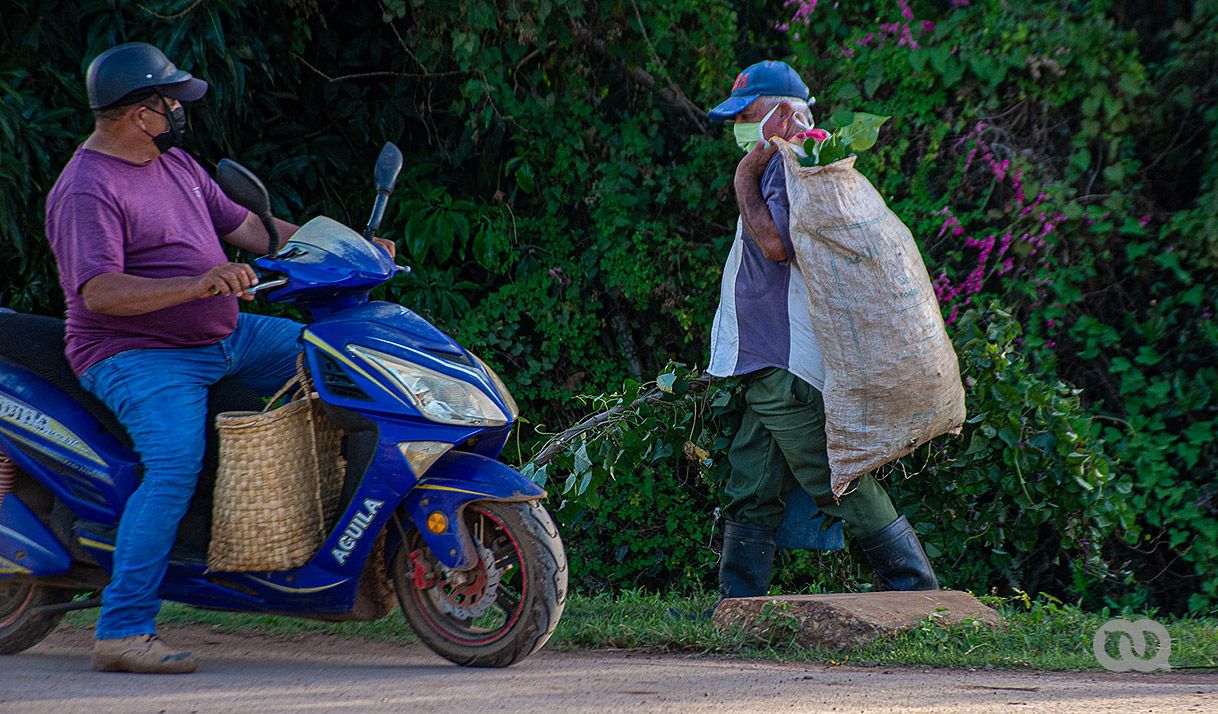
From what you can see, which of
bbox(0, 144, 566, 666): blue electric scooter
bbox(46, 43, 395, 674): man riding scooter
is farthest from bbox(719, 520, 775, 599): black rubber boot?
bbox(46, 43, 395, 674): man riding scooter

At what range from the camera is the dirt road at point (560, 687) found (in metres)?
3.33

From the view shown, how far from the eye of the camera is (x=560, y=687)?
3605 millimetres

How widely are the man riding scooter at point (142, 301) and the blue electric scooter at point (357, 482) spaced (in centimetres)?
15

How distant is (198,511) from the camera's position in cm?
412

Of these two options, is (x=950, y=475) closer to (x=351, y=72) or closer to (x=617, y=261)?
(x=617, y=261)

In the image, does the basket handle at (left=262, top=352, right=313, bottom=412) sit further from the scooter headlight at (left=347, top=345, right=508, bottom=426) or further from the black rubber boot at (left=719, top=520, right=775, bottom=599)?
the black rubber boot at (left=719, top=520, right=775, bottom=599)

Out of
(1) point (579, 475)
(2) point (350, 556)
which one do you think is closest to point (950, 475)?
(1) point (579, 475)

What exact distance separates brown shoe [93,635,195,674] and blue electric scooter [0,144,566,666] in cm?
20

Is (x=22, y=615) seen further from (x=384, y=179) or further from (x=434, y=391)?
(x=384, y=179)

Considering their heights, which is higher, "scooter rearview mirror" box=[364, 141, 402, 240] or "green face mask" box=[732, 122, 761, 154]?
"green face mask" box=[732, 122, 761, 154]

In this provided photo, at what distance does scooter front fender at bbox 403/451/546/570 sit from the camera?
385 cm

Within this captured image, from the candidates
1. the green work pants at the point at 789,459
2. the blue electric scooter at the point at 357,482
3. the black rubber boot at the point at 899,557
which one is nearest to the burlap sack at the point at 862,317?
the green work pants at the point at 789,459

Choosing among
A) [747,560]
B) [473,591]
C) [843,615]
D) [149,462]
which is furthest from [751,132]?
[149,462]

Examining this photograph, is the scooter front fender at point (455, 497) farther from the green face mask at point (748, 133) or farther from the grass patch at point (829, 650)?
the green face mask at point (748, 133)
